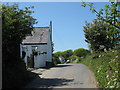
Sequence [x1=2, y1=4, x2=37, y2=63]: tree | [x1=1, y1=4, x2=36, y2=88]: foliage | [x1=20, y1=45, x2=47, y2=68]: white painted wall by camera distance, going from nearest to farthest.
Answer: [x1=1, y1=4, x2=36, y2=88]: foliage → [x1=2, y1=4, x2=37, y2=63]: tree → [x1=20, y1=45, x2=47, y2=68]: white painted wall

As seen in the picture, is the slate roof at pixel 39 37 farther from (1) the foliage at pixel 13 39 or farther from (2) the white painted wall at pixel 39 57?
(1) the foliage at pixel 13 39

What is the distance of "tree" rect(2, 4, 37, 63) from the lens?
38.7 ft

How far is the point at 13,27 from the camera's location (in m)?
12.4

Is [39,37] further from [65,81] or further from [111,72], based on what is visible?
[111,72]

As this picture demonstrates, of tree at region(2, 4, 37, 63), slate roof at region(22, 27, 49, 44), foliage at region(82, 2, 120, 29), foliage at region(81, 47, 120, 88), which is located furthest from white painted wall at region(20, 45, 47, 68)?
foliage at region(82, 2, 120, 29)

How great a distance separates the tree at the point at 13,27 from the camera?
11.8m

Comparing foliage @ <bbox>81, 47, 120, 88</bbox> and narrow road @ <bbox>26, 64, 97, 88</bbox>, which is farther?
narrow road @ <bbox>26, 64, 97, 88</bbox>

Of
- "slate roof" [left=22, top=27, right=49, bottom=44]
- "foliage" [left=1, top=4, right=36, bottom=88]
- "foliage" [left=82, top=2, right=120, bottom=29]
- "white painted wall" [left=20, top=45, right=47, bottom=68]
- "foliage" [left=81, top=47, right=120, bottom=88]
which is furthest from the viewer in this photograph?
"slate roof" [left=22, top=27, right=49, bottom=44]

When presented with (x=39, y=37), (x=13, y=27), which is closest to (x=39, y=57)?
(x=39, y=37)

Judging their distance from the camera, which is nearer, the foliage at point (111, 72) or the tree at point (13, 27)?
the foliage at point (111, 72)

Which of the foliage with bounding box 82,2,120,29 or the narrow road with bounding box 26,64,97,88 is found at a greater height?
the foliage with bounding box 82,2,120,29

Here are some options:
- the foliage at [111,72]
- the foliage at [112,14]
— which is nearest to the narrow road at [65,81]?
the foliage at [111,72]

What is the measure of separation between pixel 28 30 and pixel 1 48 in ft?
13.5

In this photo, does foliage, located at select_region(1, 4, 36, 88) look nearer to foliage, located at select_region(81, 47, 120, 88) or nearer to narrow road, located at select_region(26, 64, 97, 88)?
narrow road, located at select_region(26, 64, 97, 88)
